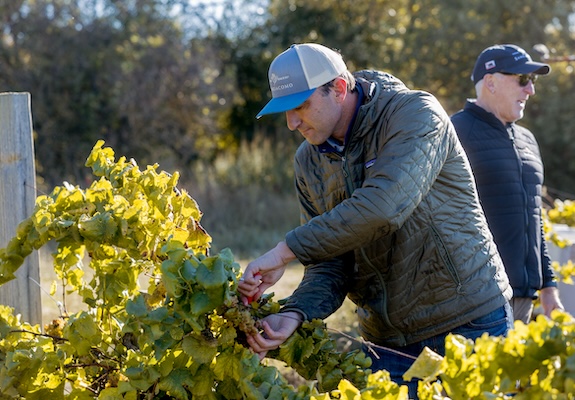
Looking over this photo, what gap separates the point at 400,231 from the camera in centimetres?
285

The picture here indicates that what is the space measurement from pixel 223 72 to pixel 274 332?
12655mm

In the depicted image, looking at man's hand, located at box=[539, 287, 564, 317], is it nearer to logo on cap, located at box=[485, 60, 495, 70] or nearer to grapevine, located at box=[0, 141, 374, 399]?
logo on cap, located at box=[485, 60, 495, 70]

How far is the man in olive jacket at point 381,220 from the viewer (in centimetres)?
251

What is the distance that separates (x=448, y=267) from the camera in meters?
2.88

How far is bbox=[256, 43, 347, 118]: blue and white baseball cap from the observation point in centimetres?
269

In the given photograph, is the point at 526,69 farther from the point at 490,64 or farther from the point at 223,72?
the point at 223,72

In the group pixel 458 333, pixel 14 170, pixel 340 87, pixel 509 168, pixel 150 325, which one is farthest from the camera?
pixel 509 168

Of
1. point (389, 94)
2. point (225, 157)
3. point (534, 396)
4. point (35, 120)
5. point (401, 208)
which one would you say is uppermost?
point (389, 94)

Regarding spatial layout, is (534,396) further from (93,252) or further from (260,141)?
(260,141)

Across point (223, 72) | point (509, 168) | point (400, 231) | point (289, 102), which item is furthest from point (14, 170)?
point (223, 72)

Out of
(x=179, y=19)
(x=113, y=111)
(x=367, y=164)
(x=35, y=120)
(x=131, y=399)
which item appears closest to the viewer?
(x=131, y=399)

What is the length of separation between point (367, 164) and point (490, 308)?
2.34ft

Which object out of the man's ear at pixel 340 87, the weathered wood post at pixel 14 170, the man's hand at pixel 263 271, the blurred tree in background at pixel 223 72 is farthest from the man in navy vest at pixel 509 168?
the blurred tree in background at pixel 223 72

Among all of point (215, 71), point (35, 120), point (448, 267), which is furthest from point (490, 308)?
point (215, 71)
